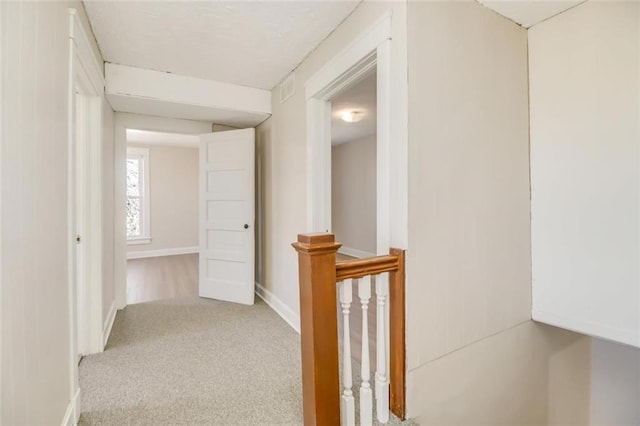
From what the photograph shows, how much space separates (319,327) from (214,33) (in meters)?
2.09

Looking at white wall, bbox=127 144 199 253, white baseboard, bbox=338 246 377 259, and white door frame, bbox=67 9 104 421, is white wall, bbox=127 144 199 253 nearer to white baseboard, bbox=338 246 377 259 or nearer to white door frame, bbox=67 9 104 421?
white baseboard, bbox=338 246 377 259

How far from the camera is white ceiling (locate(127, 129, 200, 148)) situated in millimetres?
5234

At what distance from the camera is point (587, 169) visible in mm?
1844

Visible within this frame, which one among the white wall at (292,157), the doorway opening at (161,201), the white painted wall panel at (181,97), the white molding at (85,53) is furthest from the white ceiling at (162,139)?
the white molding at (85,53)

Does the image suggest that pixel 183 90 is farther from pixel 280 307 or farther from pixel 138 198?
pixel 138 198

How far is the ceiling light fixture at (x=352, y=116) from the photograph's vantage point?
4094 millimetres

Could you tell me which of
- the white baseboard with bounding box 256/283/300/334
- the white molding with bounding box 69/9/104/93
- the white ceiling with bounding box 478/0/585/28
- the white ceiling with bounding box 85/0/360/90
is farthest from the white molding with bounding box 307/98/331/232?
the white molding with bounding box 69/9/104/93

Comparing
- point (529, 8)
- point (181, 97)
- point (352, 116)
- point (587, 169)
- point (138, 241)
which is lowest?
point (138, 241)

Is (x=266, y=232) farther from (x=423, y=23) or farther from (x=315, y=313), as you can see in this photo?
(x=423, y=23)

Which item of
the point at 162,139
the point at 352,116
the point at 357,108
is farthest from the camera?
the point at 162,139

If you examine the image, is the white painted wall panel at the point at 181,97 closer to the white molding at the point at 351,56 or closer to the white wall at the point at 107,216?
the white wall at the point at 107,216

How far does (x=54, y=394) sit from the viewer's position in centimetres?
126

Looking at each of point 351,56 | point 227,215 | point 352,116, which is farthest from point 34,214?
point 352,116

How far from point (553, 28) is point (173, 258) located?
634 centimetres
